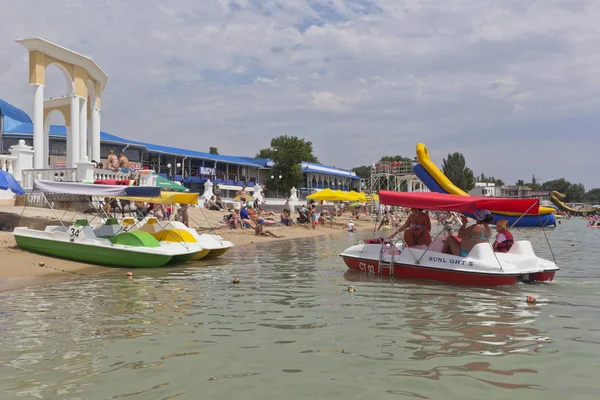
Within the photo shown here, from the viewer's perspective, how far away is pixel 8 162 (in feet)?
62.6

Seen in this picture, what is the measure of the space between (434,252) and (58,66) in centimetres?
1724

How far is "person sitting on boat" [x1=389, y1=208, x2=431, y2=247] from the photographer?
1151 centimetres

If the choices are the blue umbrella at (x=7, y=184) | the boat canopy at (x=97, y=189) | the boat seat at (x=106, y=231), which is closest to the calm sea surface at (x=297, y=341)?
the boat seat at (x=106, y=231)

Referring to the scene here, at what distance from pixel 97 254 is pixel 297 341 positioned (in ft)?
26.5

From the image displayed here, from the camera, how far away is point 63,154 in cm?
4203

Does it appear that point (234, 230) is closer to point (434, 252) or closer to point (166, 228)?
point (166, 228)

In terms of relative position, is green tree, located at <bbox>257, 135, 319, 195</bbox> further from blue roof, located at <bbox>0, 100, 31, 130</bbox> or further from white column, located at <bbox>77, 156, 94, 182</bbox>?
white column, located at <bbox>77, 156, 94, 182</bbox>

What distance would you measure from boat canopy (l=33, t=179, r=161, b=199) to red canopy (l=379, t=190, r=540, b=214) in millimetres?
5784

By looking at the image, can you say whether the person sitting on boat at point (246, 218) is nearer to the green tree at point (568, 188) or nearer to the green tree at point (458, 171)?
the green tree at point (458, 171)

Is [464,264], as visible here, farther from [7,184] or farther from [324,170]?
[324,170]

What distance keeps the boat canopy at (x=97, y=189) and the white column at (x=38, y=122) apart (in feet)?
26.3

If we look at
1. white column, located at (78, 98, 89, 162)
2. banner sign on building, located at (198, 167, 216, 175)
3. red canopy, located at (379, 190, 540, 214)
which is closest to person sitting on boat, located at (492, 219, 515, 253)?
red canopy, located at (379, 190, 540, 214)

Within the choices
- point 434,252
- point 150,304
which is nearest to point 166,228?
point 150,304

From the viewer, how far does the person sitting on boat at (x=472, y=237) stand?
34.7 ft
